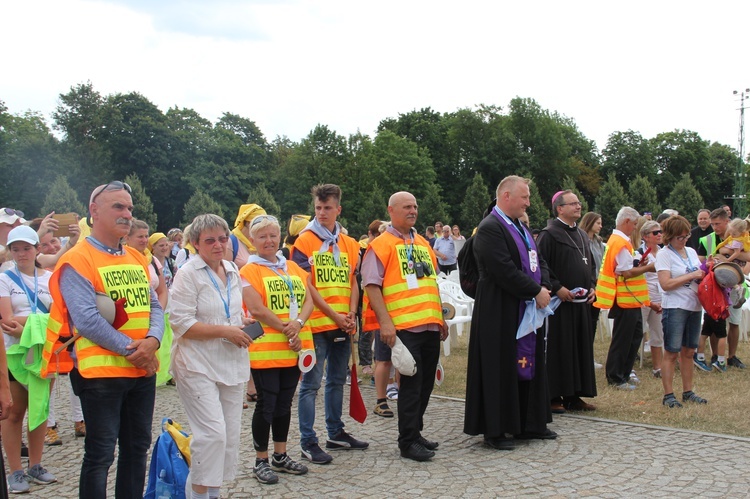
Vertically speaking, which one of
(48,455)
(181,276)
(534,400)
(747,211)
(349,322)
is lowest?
(48,455)

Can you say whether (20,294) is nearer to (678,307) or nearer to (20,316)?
(20,316)

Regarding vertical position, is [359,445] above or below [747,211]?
below

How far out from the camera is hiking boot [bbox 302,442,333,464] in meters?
5.52

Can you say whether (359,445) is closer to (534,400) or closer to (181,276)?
(534,400)

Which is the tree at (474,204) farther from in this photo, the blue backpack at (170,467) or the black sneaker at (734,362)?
the blue backpack at (170,467)

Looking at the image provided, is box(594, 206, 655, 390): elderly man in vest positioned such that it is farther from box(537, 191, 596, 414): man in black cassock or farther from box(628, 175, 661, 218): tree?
box(628, 175, 661, 218): tree

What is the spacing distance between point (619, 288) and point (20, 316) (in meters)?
6.56

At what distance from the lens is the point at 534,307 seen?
5.97 metres

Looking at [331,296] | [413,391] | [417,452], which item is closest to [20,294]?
[331,296]

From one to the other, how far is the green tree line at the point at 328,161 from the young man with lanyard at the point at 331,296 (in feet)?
140

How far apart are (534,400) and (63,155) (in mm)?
54851

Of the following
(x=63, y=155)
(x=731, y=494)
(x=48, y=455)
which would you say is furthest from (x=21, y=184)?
(x=731, y=494)

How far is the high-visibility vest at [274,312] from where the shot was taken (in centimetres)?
502

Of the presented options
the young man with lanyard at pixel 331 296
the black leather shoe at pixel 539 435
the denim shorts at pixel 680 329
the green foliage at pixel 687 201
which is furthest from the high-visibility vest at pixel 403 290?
the green foliage at pixel 687 201
